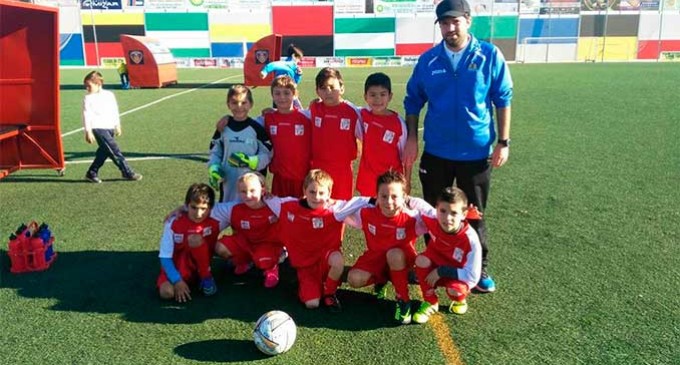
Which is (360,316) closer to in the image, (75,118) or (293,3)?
(75,118)

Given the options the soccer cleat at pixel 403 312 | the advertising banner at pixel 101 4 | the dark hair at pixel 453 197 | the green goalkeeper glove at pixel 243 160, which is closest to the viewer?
the dark hair at pixel 453 197

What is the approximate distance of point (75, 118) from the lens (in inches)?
524

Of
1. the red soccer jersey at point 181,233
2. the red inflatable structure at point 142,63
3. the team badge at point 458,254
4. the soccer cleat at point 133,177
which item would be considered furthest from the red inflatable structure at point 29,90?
the red inflatable structure at point 142,63

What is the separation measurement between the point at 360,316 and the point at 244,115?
1.98 meters

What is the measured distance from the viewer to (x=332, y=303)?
3.86 metres

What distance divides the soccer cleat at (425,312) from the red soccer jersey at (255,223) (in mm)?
1307

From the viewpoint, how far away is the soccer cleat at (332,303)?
3824mm

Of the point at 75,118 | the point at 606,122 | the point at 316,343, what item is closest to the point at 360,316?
the point at 316,343

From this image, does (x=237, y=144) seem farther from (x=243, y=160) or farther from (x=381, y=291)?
(x=381, y=291)

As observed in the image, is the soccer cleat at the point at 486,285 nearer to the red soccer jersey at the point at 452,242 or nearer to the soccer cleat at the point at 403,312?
the red soccer jersey at the point at 452,242

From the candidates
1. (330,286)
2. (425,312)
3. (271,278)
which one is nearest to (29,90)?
(271,278)

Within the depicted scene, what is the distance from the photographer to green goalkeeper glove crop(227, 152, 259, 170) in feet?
14.4

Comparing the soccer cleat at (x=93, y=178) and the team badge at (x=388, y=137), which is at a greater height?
the team badge at (x=388, y=137)

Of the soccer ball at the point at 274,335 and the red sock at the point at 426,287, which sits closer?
the soccer ball at the point at 274,335
